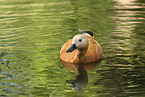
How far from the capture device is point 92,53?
10227 mm

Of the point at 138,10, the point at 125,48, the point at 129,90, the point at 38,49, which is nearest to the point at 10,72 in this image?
the point at 38,49

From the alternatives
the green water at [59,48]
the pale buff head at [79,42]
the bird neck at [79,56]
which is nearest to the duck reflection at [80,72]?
the green water at [59,48]

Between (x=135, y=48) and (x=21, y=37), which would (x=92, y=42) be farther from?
(x=21, y=37)

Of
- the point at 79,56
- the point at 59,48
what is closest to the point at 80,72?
the point at 79,56

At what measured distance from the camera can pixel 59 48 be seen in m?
11.5

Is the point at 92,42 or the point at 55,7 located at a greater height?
the point at 55,7

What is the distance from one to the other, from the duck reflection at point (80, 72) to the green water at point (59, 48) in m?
0.03

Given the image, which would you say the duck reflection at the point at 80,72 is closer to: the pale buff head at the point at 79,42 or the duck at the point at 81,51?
the duck at the point at 81,51

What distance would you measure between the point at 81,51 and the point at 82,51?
3 cm

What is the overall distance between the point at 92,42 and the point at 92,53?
46 centimetres

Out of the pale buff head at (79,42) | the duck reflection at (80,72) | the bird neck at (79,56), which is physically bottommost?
Answer: the duck reflection at (80,72)

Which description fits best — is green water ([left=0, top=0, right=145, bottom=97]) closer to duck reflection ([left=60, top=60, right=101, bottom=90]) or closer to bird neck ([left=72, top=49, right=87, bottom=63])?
duck reflection ([left=60, top=60, right=101, bottom=90])

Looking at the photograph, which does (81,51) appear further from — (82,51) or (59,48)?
(59,48)

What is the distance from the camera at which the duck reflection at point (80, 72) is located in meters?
8.08
